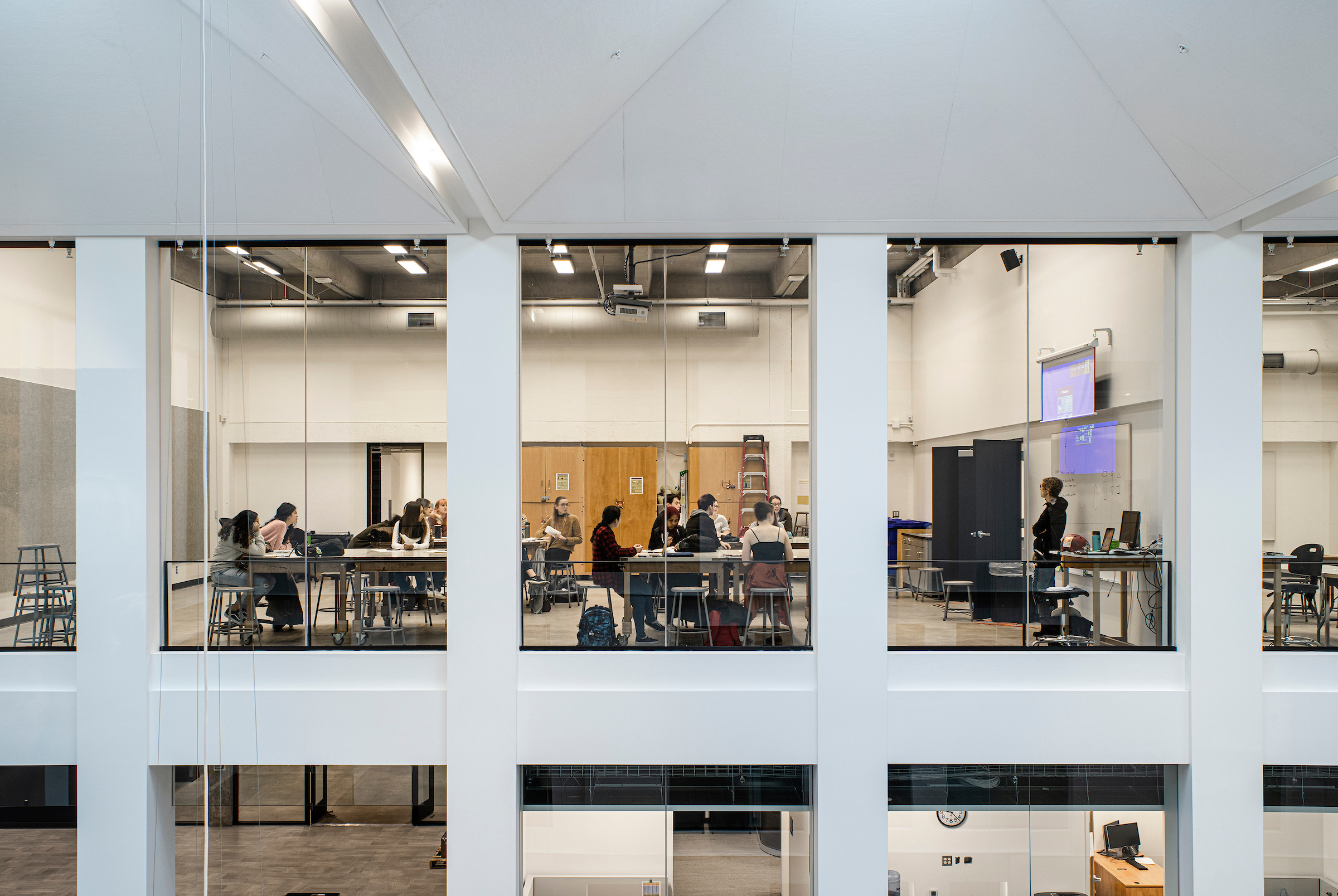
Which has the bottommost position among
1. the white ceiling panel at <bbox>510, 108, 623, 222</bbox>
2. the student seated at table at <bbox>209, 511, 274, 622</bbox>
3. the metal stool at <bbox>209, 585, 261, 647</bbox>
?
the metal stool at <bbox>209, 585, 261, 647</bbox>

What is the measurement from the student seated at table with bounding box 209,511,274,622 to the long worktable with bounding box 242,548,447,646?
2.29m

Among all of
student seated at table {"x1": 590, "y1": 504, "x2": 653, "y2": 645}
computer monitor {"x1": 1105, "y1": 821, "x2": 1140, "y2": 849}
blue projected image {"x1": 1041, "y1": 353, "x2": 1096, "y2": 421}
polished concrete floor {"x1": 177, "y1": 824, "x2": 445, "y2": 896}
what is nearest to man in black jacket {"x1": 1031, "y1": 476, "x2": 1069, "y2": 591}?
blue projected image {"x1": 1041, "y1": 353, "x2": 1096, "y2": 421}

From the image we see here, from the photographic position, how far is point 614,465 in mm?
5582

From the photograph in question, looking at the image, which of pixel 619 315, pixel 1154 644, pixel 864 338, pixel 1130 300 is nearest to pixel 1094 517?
pixel 1154 644

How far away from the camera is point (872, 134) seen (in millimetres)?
4453

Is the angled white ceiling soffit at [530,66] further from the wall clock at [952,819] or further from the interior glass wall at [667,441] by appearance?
the wall clock at [952,819]

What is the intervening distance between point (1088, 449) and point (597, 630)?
15.9 feet

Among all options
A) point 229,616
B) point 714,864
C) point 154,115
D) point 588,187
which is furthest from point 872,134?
point 714,864

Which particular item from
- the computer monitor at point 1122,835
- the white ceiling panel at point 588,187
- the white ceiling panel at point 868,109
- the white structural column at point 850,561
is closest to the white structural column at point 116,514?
the white ceiling panel at point 588,187

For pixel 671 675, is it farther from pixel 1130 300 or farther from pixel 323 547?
pixel 1130 300

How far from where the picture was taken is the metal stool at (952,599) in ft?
17.0

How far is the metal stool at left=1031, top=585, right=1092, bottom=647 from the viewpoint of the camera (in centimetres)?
518

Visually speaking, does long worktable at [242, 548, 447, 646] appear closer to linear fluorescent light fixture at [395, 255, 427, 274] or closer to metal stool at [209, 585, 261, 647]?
metal stool at [209, 585, 261, 647]

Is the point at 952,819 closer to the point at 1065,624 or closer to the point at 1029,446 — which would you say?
the point at 1065,624
